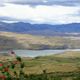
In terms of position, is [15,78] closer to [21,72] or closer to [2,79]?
[21,72]

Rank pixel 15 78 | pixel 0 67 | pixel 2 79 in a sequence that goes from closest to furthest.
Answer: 1. pixel 2 79
2. pixel 0 67
3. pixel 15 78

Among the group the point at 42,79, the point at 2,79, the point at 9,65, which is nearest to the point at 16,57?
the point at 9,65

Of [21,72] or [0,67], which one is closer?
[0,67]

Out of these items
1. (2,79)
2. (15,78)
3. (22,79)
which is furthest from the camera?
(15,78)

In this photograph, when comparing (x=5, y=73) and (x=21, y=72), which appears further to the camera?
(x=21, y=72)

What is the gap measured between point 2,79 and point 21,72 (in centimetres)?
193

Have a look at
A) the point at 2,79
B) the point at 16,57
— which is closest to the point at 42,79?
the point at 16,57

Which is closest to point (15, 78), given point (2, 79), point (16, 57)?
point (16, 57)

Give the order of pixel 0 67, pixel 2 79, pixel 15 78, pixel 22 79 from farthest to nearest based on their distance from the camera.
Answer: pixel 15 78 → pixel 22 79 → pixel 0 67 → pixel 2 79

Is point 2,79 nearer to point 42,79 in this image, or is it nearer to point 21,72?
point 21,72

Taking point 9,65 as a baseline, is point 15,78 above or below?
below

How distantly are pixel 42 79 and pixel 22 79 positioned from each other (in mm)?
1688

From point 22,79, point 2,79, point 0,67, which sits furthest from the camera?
point 22,79

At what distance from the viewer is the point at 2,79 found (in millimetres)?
10930
